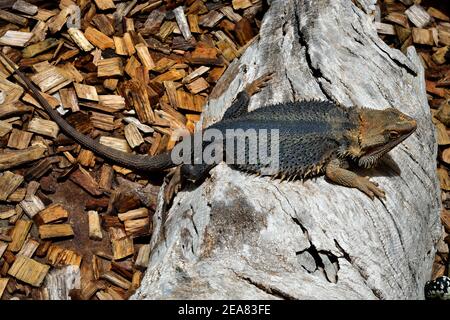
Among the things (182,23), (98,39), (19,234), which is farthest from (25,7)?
(19,234)

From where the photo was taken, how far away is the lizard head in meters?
3.64

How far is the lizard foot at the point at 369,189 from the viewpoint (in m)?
3.62

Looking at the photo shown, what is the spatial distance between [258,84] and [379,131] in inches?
35.3

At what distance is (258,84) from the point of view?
413 centimetres

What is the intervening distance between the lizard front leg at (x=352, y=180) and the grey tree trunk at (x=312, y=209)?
0.05 m

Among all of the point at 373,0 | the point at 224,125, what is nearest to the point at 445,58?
the point at 373,0

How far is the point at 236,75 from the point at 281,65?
16.8 inches

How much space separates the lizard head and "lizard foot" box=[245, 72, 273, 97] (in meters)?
0.69

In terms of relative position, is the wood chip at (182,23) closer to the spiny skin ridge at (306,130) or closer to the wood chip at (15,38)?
the wood chip at (15,38)

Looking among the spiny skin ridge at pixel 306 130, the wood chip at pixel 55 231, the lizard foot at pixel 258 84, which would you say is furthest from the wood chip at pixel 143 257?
the lizard foot at pixel 258 84

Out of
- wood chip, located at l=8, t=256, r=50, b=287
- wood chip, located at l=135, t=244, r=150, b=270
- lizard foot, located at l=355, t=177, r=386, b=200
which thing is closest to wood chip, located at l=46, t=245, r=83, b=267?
wood chip, located at l=8, t=256, r=50, b=287

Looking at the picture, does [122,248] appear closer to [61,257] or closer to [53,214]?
[61,257]

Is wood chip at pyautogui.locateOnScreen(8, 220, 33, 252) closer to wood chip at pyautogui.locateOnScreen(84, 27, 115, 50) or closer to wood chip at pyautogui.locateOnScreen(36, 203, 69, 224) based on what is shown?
wood chip at pyautogui.locateOnScreen(36, 203, 69, 224)
